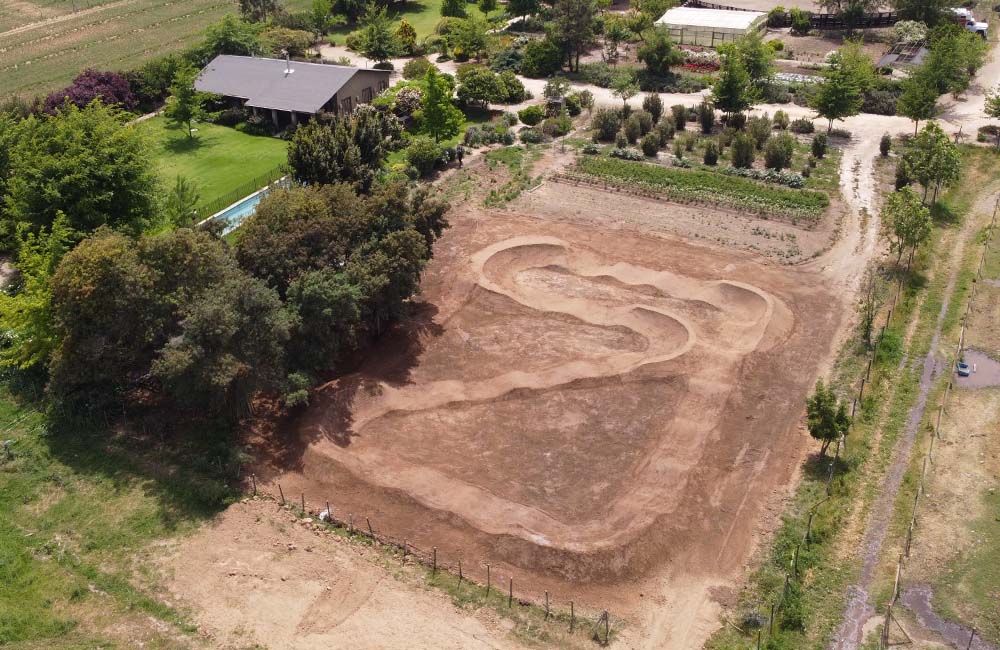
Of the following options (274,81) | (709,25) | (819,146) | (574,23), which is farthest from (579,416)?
(709,25)

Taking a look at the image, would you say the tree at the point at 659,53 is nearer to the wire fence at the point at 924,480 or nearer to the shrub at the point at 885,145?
the shrub at the point at 885,145

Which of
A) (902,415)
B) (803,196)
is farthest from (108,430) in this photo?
(803,196)

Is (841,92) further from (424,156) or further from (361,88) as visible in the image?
(361,88)

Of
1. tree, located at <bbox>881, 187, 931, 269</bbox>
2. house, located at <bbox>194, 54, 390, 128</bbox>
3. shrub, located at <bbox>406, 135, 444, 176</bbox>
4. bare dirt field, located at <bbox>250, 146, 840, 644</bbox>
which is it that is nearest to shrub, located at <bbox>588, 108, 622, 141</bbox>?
shrub, located at <bbox>406, 135, 444, 176</bbox>

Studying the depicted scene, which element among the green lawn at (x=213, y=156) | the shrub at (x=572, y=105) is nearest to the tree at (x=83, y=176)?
the green lawn at (x=213, y=156)

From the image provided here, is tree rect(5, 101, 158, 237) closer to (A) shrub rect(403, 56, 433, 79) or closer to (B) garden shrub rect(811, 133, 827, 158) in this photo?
(A) shrub rect(403, 56, 433, 79)

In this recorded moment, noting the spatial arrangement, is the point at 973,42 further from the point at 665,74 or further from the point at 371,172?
the point at 371,172
